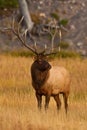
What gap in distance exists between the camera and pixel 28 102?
14.4 meters

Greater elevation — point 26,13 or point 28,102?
point 28,102

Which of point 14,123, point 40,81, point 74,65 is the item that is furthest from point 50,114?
point 74,65

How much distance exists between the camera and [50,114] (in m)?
11.9

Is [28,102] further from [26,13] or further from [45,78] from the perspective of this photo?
[26,13]

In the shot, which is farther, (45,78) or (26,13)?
(26,13)

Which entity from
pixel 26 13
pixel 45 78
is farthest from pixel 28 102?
pixel 26 13

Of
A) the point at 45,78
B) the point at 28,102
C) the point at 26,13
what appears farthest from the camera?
the point at 26,13

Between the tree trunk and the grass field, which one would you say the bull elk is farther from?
the tree trunk

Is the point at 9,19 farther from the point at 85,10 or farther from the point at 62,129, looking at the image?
the point at 62,129

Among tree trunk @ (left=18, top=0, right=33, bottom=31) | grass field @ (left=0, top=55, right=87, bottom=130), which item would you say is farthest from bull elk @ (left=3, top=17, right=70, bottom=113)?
tree trunk @ (left=18, top=0, right=33, bottom=31)

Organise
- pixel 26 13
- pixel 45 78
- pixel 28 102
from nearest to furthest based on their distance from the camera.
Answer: pixel 45 78 → pixel 28 102 → pixel 26 13

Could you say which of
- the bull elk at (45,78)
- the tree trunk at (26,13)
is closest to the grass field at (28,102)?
the bull elk at (45,78)

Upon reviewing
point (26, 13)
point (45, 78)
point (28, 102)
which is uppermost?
point (45, 78)

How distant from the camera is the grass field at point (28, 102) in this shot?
1019 centimetres
